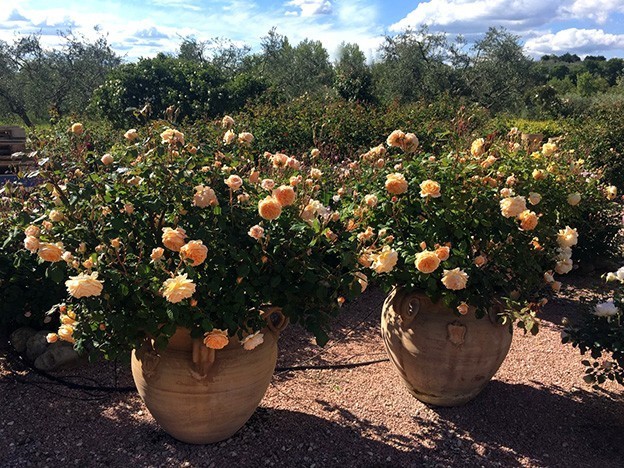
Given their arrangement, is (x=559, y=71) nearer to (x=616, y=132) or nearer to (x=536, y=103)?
(x=536, y=103)

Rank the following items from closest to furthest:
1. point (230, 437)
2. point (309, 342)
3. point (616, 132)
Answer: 1. point (230, 437)
2. point (309, 342)
3. point (616, 132)

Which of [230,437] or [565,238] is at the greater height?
[565,238]

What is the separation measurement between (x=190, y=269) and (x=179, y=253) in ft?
0.32

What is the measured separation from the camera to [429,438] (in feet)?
8.25

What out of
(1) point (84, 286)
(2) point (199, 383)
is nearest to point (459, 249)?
(2) point (199, 383)

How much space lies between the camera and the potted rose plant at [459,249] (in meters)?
2.39

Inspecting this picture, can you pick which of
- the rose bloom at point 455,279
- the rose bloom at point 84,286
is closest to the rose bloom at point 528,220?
the rose bloom at point 455,279

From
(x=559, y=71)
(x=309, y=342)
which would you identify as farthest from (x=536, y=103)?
(x=559, y=71)

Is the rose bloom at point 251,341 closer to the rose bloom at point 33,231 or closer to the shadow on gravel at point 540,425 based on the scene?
the rose bloom at point 33,231

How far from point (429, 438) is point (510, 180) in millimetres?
1254

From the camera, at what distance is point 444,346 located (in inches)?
101

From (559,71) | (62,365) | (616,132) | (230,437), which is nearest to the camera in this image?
(230,437)

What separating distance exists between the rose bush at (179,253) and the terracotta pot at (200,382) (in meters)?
0.14

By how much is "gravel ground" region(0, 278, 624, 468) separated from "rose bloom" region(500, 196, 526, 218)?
795mm
